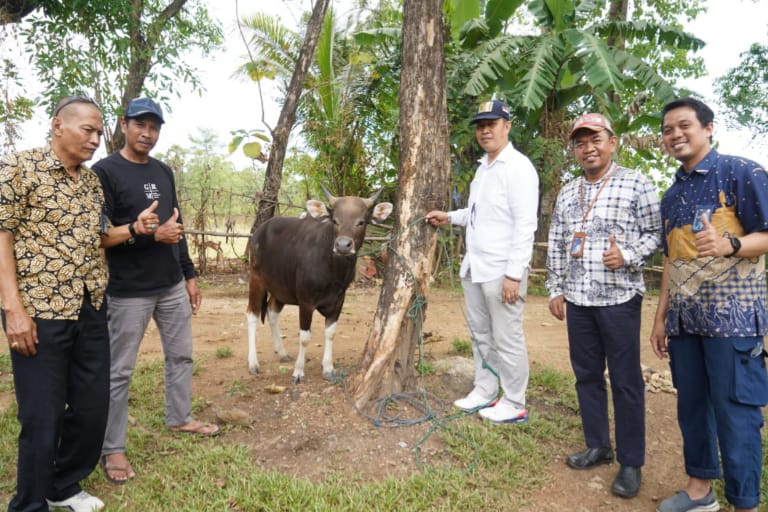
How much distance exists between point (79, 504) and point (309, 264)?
2751 millimetres

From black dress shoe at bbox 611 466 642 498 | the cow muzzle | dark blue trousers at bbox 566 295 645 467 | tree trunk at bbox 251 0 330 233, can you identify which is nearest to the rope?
the cow muzzle

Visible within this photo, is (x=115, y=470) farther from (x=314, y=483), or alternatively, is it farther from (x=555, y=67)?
(x=555, y=67)

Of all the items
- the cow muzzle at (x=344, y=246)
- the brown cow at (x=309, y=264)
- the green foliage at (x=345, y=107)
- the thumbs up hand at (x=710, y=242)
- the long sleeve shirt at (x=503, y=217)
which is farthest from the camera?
the green foliage at (x=345, y=107)

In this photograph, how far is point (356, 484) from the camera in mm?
3291

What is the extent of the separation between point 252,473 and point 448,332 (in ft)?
14.4

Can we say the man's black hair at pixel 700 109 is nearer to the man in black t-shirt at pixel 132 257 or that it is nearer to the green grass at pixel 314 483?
the green grass at pixel 314 483

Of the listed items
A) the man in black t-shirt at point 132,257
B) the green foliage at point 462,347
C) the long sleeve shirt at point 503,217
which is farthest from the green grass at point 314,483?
the green foliage at point 462,347

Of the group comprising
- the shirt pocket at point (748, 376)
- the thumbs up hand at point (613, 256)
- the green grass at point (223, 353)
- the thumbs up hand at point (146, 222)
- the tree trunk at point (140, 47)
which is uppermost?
the tree trunk at point (140, 47)

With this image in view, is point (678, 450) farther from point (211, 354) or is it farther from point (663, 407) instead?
point (211, 354)

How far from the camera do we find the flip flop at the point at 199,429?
4.00 metres

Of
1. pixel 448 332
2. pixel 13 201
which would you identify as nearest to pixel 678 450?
pixel 448 332

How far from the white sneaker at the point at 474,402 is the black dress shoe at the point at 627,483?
1.09m

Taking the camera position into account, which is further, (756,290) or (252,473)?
(252,473)

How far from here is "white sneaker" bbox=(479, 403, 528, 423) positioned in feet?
13.2
